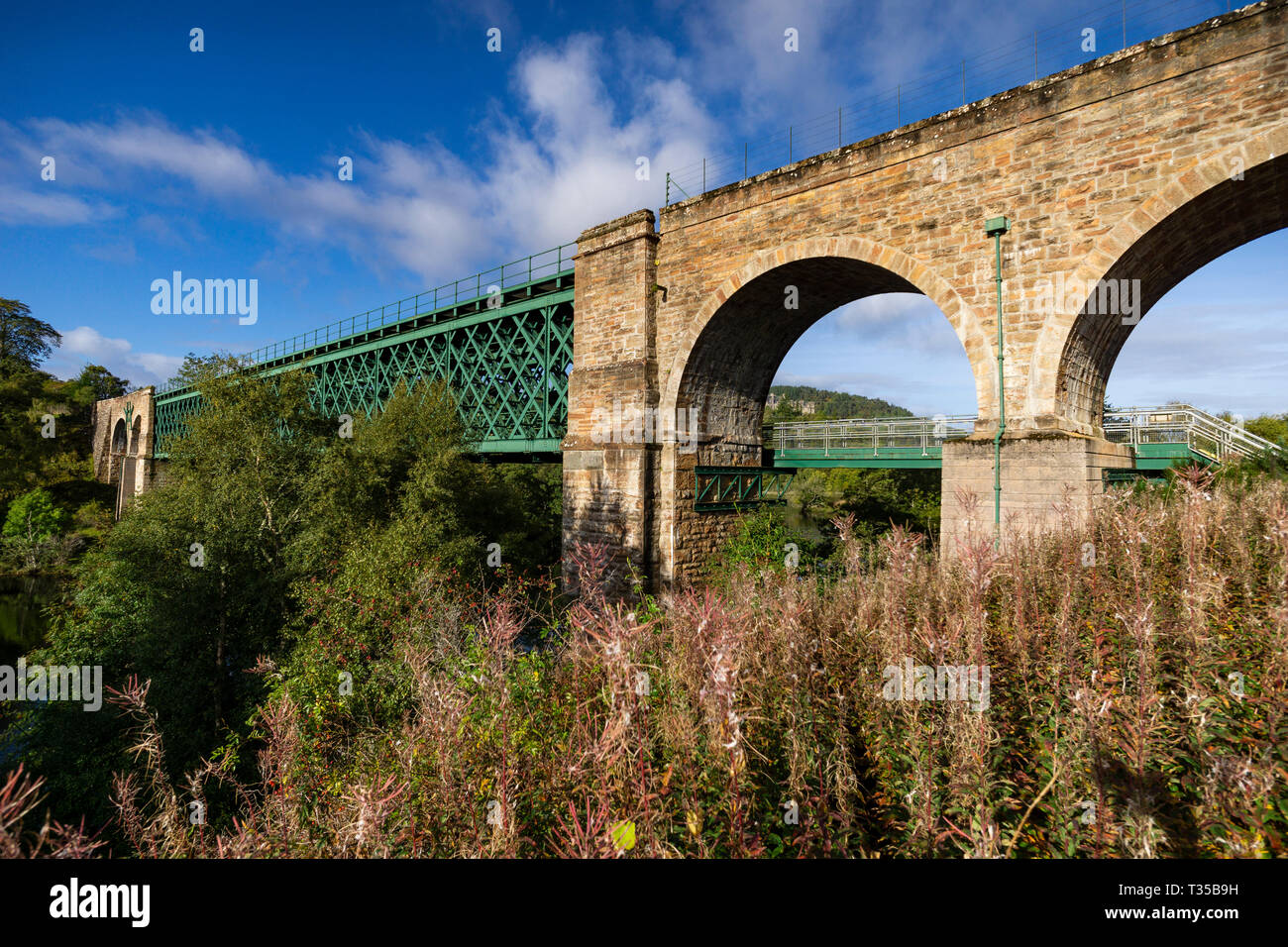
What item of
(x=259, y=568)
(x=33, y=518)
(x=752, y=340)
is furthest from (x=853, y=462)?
(x=33, y=518)

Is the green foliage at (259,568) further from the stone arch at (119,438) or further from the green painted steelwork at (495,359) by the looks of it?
the stone arch at (119,438)

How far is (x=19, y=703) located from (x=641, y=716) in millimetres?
25562

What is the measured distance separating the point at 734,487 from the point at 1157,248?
8.82m

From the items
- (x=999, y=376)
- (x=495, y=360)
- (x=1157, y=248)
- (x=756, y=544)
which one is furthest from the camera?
(x=495, y=360)

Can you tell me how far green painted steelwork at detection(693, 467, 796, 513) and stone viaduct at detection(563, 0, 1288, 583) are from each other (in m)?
0.35

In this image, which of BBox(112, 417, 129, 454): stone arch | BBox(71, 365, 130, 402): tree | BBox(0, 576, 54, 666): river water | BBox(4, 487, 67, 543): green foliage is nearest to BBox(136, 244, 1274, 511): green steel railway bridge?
BBox(0, 576, 54, 666): river water

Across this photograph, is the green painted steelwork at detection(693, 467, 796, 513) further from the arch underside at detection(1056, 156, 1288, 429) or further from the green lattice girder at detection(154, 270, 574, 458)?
the arch underside at detection(1056, 156, 1288, 429)

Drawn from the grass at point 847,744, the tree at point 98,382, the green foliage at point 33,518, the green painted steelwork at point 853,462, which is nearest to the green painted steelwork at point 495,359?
the green painted steelwork at point 853,462

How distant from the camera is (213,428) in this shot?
15.5 meters

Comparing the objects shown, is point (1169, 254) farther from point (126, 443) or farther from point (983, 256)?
point (126, 443)

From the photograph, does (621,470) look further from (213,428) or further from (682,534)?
(213,428)

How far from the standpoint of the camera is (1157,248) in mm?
8555

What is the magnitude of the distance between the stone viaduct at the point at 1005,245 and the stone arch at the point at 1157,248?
0.03 meters
